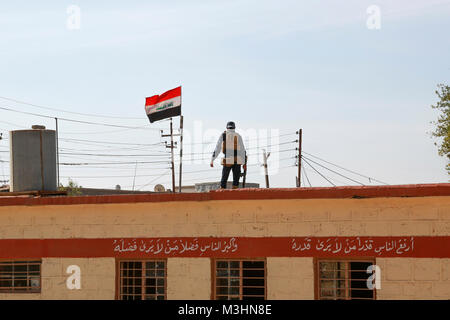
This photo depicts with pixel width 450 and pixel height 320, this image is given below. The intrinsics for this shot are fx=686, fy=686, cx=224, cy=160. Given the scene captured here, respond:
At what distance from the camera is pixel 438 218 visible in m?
11.8

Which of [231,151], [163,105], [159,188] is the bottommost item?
[159,188]

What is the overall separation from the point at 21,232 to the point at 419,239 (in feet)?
26.3

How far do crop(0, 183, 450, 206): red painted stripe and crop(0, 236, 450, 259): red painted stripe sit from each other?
2.51ft

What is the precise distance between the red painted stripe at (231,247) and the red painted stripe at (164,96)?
49.2 ft

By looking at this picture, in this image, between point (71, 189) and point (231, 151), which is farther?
point (71, 189)

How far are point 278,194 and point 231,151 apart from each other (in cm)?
315

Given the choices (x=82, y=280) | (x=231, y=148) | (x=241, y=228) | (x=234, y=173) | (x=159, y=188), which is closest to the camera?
(x=241, y=228)

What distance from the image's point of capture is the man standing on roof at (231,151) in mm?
15484

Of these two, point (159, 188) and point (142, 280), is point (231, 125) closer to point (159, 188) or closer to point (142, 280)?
point (142, 280)

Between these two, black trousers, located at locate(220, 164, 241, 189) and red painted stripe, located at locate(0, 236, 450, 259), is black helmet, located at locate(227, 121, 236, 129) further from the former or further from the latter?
red painted stripe, located at locate(0, 236, 450, 259)

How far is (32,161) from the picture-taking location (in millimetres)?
16531

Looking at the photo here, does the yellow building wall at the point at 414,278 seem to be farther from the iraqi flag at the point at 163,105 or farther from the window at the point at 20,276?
the iraqi flag at the point at 163,105

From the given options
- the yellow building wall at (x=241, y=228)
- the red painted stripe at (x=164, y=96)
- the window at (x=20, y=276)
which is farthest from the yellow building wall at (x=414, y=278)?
the red painted stripe at (x=164, y=96)

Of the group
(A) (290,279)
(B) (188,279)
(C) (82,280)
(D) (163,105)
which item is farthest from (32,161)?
(D) (163,105)
